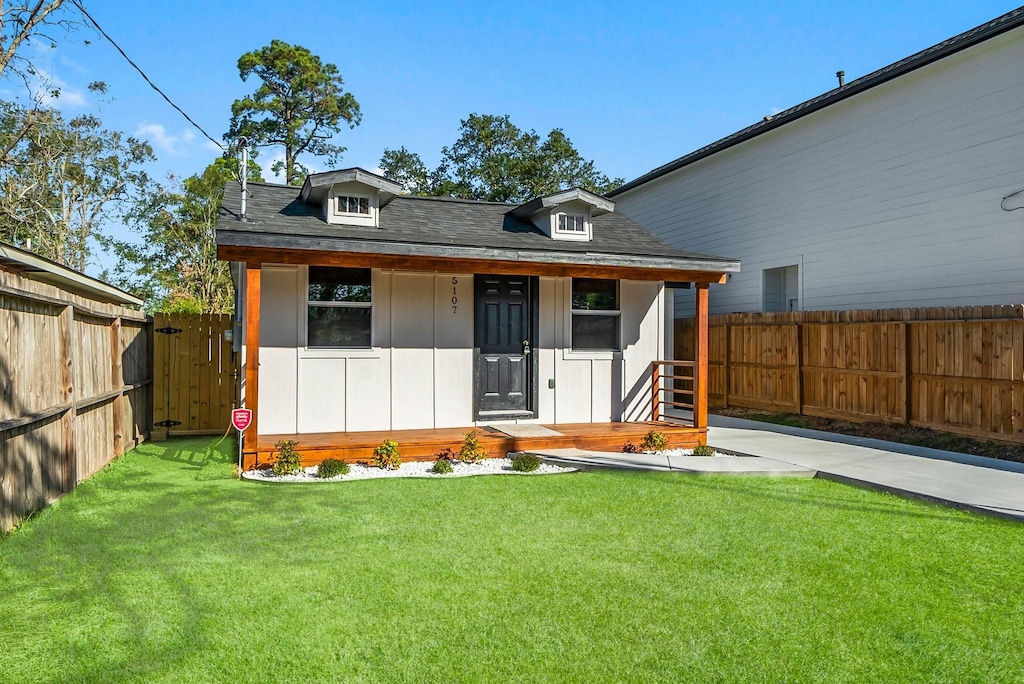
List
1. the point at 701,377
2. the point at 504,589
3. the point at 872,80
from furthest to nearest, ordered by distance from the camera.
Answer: the point at 872,80
the point at 701,377
the point at 504,589

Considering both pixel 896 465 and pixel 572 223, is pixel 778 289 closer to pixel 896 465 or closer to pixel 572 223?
pixel 572 223

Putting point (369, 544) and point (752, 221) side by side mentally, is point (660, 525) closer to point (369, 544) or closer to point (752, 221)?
point (369, 544)

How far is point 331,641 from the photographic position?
3139 millimetres

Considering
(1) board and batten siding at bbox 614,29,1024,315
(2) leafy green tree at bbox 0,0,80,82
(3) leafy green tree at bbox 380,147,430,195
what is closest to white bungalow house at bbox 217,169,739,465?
(1) board and batten siding at bbox 614,29,1024,315

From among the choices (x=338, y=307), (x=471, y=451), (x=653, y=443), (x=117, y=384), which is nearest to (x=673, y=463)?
(x=653, y=443)

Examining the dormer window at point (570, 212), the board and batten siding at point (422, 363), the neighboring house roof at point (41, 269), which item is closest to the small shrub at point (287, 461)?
the board and batten siding at point (422, 363)

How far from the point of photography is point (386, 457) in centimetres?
730

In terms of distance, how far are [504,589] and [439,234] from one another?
224 inches

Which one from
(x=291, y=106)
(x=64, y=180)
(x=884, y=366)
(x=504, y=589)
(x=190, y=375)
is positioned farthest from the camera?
(x=291, y=106)

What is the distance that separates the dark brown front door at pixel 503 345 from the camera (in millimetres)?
9055

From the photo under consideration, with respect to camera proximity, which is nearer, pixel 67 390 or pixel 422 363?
pixel 67 390

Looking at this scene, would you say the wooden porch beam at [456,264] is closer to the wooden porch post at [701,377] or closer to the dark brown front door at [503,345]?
the wooden porch post at [701,377]

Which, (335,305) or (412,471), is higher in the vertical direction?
(335,305)

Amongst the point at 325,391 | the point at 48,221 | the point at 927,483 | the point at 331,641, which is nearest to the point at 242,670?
the point at 331,641
